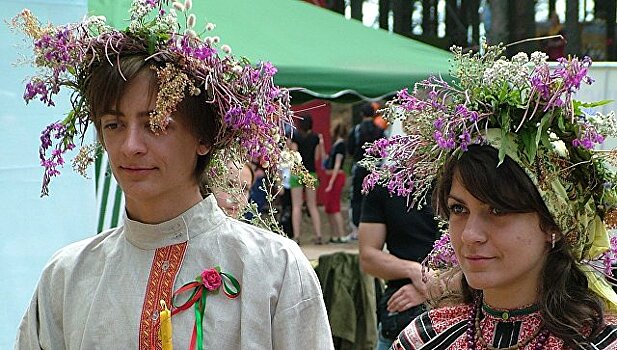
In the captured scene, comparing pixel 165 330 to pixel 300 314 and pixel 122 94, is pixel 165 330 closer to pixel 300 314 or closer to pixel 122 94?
pixel 300 314

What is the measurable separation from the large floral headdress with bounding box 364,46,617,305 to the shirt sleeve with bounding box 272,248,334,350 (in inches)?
16.7

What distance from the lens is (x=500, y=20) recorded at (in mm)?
14031

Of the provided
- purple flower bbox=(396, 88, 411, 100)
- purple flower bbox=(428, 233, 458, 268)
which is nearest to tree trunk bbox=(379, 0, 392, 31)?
purple flower bbox=(428, 233, 458, 268)

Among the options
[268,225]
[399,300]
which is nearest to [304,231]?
[399,300]

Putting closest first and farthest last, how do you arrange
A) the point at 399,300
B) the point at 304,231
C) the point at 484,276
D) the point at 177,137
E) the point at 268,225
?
1. the point at 484,276
2. the point at 177,137
3. the point at 268,225
4. the point at 399,300
5. the point at 304,231

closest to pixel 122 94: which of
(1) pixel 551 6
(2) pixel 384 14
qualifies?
(1) pixel 551 6

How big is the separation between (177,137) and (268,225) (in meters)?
0.60

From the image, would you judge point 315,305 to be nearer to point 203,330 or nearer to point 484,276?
point 203,330

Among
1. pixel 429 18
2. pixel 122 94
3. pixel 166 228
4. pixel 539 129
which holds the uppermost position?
pixel 429 18

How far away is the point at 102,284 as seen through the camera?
8.61 feet

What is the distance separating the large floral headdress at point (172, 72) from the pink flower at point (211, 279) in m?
0.33

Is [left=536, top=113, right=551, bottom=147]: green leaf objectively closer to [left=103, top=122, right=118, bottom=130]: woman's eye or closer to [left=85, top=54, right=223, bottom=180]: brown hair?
[left=85, top=54, right=223, bottom=180]: brown hair

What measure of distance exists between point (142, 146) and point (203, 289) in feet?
1.24

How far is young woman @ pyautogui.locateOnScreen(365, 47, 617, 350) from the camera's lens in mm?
2391
